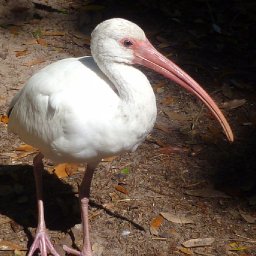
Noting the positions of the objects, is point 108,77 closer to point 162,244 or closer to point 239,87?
point 162,244

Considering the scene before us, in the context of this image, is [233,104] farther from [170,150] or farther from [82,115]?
[82,115]

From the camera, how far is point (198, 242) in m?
3.99

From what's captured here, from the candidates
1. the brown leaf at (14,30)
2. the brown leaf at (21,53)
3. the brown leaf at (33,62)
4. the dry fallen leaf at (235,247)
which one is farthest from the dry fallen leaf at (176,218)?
the brown leaf at (14,30)

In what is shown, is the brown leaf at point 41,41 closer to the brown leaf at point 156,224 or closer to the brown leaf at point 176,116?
the brown leaf at point 176,116

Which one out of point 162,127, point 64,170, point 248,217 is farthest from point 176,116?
point 248,217

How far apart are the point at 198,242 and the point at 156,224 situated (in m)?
0.31

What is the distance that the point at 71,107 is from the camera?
10.7ft

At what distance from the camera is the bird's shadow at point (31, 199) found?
4.16 metres

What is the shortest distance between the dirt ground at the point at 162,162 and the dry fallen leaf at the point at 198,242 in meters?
0.01

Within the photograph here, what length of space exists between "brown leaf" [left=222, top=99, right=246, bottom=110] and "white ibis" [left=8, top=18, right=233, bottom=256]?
1835mm

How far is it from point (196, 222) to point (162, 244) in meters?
0.31

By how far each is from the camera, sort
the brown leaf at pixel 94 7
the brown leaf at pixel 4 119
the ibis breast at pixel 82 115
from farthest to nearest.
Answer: the brown leaf at pixel 94 7 → the brown leaf at pixel 4 119 → the ibis breast at pixel 82 115

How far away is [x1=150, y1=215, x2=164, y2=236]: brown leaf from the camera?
13.4ft

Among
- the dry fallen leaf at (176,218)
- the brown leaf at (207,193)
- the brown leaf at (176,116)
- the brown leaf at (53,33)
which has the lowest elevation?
the dry fallen leaf at (176,218)
